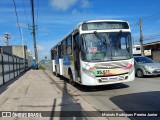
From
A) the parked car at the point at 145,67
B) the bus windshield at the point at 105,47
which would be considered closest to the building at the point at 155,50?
the parked car at the point at 145,67

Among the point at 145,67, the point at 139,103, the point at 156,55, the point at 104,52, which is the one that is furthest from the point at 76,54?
the point at 156,55

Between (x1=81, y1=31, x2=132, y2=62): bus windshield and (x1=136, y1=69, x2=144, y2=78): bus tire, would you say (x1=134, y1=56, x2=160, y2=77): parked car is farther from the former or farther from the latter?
(x1=81, y1=31, x2=132, y2=62): bus windshield

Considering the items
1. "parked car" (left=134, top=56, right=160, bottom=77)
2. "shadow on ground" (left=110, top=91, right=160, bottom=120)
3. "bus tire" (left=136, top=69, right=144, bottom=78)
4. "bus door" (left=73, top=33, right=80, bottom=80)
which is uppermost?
"bus door" (left=73, top=33, right=80, bottom=80)

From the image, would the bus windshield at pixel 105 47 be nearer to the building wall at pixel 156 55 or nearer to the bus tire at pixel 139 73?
the bus tire at pixel 139 73

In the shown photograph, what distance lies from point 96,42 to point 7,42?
221 ft

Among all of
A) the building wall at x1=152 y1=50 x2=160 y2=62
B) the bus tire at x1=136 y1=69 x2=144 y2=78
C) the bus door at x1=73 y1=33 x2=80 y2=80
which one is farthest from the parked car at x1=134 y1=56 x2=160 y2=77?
the building wall at x1=152 y1=50 x2=160 y2=62

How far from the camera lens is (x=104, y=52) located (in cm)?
1174

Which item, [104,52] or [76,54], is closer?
[104,52]

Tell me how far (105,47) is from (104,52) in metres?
0.22

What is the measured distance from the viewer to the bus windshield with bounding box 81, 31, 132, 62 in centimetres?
1167

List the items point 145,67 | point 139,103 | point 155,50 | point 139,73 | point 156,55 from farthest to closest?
point 155,50
point 156,55
point 139,73
point 145,67
point 139,103

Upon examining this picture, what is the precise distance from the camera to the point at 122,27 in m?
12.4

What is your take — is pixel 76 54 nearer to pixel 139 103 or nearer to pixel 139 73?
pixel 139 103

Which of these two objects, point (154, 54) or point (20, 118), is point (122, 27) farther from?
point (154, 54)
